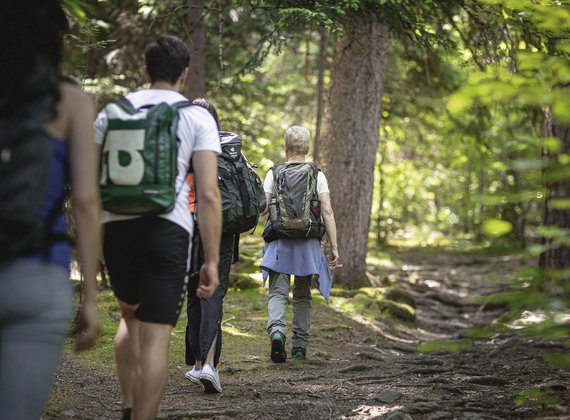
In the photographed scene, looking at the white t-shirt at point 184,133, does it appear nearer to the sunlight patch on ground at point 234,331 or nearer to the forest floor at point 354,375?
the forest floor at point 354,375

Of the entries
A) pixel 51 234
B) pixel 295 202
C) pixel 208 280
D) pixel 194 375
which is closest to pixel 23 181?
pixel 51 234

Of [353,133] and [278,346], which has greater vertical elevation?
[353,133]

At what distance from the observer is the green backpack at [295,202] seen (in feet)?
22.2

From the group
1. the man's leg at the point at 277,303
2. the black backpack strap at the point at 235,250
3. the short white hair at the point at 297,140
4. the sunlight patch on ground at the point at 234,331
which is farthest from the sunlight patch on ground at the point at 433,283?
the black backpack strap at the point at 235,250

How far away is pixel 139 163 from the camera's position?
349 centimetres

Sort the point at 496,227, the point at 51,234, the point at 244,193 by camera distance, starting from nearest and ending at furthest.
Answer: the point at 51,234, the point at 496,227, the point at 244,193

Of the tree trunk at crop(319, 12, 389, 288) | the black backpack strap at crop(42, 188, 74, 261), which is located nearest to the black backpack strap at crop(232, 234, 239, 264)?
the black backpack strap at crop(42, 188, 74, 261)

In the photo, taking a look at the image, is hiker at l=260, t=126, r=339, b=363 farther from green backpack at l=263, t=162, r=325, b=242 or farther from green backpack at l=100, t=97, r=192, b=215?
green backpack at l=100, t=97, r=192, b=215

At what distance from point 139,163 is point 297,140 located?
11.6 ft

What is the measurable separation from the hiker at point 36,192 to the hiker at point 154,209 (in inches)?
27.6

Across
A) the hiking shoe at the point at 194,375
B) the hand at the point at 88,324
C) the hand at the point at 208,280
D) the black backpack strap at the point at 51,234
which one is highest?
the black backpack strap at the point at 51,234

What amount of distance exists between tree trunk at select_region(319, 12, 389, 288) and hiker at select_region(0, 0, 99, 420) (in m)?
8.08

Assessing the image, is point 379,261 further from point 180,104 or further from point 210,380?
point 180,104

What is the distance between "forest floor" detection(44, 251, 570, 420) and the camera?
15.7 ft
